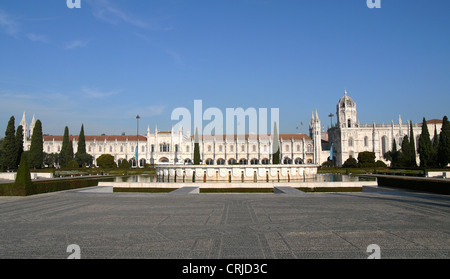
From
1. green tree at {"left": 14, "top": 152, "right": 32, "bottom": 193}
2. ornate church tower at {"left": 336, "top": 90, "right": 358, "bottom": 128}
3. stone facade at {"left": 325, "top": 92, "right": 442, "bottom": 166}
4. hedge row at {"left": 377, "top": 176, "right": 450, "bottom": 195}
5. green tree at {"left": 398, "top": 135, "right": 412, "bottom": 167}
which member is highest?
ornate church tower at {"left": 336, "top": 90, "right": 358, "bottom": 128}

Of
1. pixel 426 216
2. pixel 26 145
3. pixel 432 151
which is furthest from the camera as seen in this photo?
pixel 26 145

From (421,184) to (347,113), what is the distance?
58714 mm

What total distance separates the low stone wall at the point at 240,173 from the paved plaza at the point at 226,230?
547 inches

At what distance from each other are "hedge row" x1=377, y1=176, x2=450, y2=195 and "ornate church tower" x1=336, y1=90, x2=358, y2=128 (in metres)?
52.9

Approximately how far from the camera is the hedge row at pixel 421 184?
56.0 ft

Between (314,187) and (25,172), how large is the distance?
47.9ft

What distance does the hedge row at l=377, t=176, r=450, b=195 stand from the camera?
17.1m

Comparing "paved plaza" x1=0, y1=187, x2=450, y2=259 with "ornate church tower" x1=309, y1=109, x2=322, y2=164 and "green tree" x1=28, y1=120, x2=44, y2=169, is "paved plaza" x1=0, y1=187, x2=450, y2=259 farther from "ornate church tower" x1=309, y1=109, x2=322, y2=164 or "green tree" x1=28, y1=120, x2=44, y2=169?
"ornate church tower" x1=309, y1=109, x2=322, y2=164

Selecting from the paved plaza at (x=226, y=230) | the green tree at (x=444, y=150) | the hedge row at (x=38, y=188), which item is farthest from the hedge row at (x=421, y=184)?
the green tree at (x=444, y=150)

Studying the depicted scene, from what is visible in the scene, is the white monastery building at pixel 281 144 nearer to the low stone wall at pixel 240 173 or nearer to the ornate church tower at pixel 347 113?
the ornate church tower at pixel 347 113

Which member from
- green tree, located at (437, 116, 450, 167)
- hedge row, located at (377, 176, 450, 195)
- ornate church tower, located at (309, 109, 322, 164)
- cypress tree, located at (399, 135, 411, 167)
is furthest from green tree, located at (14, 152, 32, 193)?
ornate church tower, located at (309, 109, 322, 164)
